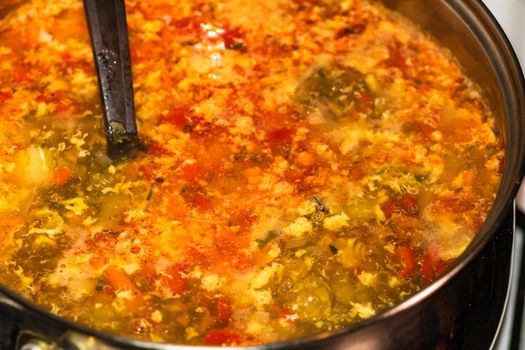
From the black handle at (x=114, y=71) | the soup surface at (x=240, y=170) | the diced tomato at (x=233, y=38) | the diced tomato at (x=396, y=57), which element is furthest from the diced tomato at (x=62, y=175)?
the diced tomato at (x=396, y=57)

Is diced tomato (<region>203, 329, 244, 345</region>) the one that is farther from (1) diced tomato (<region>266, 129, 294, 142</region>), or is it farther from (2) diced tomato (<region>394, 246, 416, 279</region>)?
(1) diced tomato (<region>266, 129, 294, 142</region>)

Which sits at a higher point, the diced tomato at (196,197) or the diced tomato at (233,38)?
the diced tomato at (233,38)

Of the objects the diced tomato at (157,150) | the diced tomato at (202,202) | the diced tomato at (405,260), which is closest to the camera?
the diced tomato at (405,260)

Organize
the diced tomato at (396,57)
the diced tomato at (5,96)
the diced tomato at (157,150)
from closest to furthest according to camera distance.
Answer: the diced tomato at (157,150), the diced tomato at (5,96), the diced tomato at (396,57)

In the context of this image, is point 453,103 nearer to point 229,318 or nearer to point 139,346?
point 229,318

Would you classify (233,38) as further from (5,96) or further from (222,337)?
(222,337)

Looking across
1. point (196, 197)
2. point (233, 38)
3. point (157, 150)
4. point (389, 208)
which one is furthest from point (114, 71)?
point (389, 208)

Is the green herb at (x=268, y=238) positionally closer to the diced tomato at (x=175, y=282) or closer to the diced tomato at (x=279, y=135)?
the diced tomato at (x=175, y=282)

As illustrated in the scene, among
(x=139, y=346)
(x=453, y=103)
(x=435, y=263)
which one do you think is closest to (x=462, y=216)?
(x=435, y=263)
